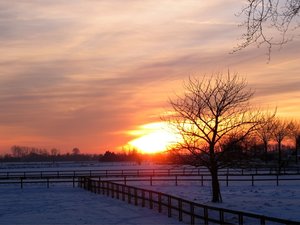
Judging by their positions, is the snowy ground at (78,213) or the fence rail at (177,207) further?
the snowy ground at (78,213)

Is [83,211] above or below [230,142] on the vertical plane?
below

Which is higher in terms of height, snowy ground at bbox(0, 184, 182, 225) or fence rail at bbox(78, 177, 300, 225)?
fence rail at bbox(78, 177, 300, 225)

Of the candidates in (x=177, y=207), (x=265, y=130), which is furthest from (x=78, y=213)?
(x=265, y=130)

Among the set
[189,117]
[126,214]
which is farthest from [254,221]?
[189,117]

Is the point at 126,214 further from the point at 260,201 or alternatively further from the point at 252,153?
the point at 252,153

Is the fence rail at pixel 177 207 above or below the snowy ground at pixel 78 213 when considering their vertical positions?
above

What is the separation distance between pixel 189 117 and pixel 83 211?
7.90 meters

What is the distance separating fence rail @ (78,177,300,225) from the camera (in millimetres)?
14859

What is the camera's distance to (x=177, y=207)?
21.3m

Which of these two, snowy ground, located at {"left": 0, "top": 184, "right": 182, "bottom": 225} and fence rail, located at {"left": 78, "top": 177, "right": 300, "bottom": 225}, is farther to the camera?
snowy ground, located at {"left": 0, "top": 184, "right": 182, "bottom": 225}

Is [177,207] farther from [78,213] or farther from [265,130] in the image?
[265,130]

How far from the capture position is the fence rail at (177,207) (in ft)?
48.8

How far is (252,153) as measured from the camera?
3188 cm

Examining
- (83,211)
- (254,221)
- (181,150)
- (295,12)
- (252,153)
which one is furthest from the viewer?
(252,153)
